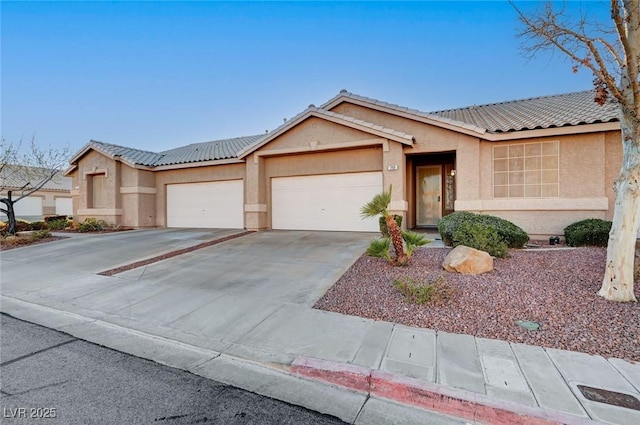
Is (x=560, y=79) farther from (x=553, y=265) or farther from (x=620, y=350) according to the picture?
(x=620, y=350)

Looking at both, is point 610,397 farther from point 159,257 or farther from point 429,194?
point 429,194

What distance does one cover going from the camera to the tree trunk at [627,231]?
4.68 meters

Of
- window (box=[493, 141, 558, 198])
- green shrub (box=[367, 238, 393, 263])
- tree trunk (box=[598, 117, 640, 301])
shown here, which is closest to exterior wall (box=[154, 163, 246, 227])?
green shrub (box=[367, 238, 393, 263])

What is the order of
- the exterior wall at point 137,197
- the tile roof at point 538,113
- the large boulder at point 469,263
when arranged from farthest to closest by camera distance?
the exterior wall at point 137,197 → the tile roof at point 538,113 → the large boulder at point 469,263

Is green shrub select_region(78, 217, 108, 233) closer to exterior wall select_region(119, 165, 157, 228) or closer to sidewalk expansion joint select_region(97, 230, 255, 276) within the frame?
exterior wall select_region(119, 165, 157, 228)

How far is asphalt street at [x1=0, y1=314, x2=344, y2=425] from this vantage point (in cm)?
271

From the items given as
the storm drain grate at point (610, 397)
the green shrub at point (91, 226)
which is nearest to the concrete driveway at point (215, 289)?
the storm drain grate at point (610, 397)

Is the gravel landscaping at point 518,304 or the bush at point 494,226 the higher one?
the bush at point 494,226

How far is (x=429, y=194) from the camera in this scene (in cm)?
1405

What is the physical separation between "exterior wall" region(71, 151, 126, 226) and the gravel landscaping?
52.0 feet

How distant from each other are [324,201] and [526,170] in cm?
750

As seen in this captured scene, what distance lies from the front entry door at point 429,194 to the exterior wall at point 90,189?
16.2 meters

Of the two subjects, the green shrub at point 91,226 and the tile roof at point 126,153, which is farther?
the tile roof at point 126,153

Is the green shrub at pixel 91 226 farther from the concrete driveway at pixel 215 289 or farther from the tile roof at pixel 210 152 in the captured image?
the concrete driveway at pixel 215 289
